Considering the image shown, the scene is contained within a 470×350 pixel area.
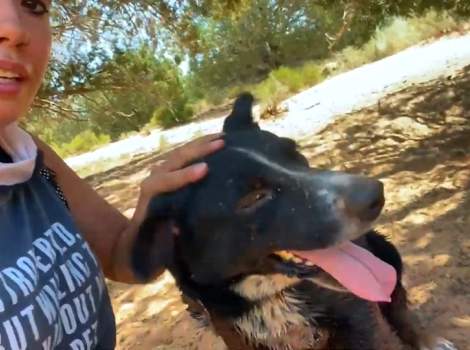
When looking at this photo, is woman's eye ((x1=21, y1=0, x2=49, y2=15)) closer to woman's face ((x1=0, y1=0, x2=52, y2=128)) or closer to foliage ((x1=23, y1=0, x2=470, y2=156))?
woman's face ((x1=0, y1=0, x2=52, y2=128))

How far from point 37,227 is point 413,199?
2.80 m

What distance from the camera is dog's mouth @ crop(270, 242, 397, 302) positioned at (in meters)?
1.49

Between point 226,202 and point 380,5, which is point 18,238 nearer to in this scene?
point 226,202

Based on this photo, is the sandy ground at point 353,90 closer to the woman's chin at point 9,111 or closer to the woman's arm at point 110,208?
the woman's arm at point 110,208

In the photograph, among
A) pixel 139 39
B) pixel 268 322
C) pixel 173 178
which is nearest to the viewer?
pixel 173 178

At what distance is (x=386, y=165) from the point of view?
4.38m

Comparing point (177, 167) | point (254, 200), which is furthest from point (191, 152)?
point (254, 200)

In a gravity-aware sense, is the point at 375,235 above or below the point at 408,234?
above

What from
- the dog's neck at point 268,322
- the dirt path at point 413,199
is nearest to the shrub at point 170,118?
the dirt path at point 413,199

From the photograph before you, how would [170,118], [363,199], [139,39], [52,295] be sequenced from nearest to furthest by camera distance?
[52,295]
[363,199]
[139,39]
[170,118]

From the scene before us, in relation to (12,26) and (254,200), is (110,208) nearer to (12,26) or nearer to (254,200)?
(254,200)

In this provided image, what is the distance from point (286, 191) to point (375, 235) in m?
0.76

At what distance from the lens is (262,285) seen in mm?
1744

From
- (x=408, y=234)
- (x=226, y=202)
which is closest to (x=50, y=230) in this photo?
(x=226, y=202)
